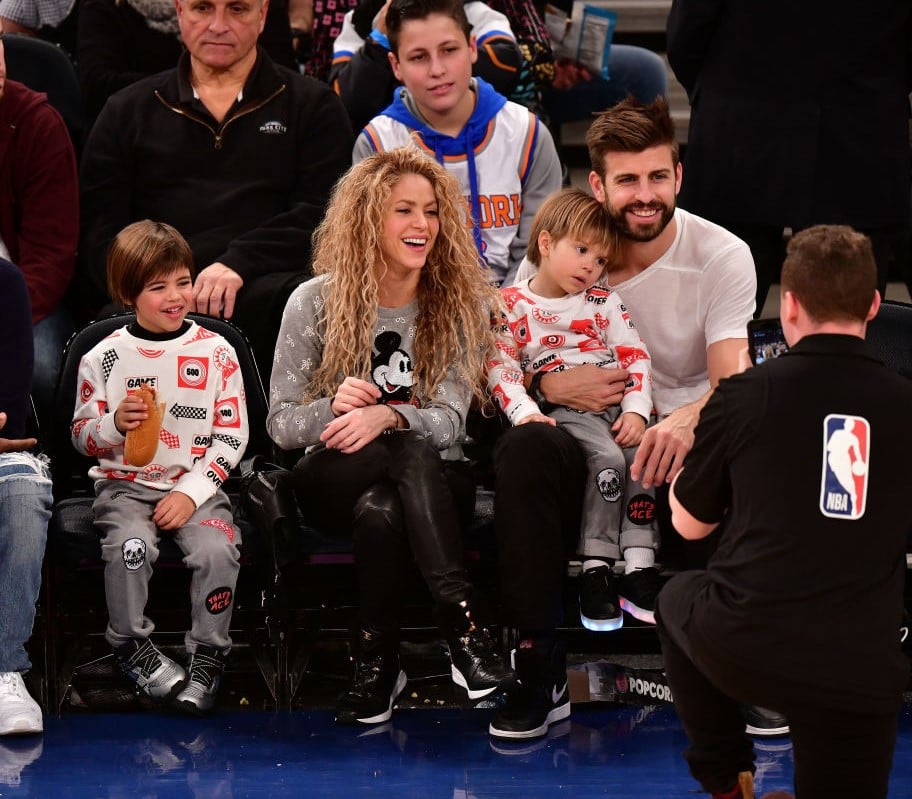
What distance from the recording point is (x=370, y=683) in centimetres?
334

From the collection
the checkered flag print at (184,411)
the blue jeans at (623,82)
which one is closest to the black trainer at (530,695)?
the checkered flag print at (184,411)

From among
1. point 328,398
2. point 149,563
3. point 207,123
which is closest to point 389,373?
point 328,398

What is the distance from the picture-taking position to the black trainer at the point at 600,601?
3350mm

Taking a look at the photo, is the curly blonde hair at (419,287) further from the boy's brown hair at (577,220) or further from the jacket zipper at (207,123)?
the jacket zipper at (207,123)

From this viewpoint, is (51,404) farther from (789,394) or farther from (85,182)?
(789,394)

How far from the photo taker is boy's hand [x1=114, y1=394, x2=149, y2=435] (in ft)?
11.3

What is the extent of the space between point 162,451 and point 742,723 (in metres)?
1.65

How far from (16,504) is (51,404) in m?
0.55

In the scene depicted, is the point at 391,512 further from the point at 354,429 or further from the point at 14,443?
the point at 14,443

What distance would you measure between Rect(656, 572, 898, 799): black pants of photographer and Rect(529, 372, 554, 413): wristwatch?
1.10 metres

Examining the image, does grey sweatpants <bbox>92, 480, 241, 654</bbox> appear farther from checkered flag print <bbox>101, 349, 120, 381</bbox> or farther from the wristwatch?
the wristwatch

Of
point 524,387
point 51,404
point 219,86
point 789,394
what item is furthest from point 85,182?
point 789,394

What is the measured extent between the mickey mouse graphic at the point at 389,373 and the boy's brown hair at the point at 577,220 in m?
0.49

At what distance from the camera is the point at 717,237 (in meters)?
3.76
